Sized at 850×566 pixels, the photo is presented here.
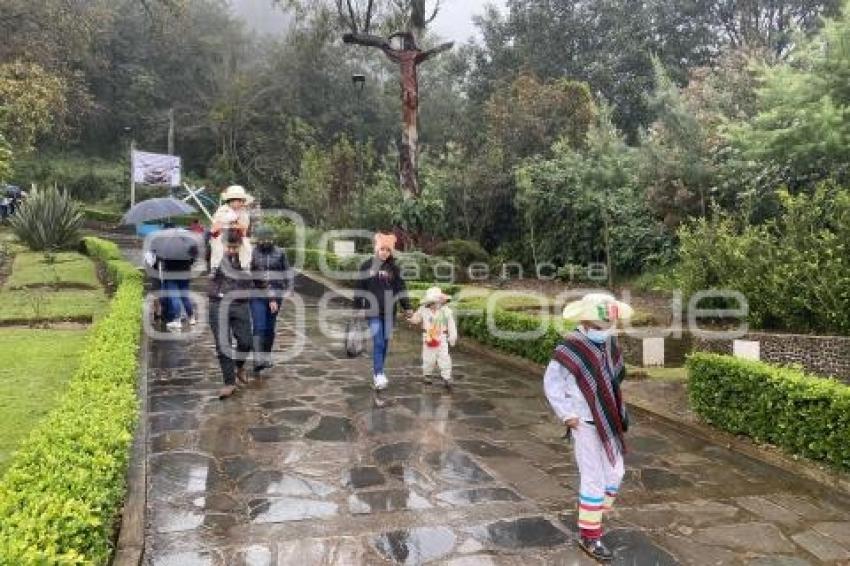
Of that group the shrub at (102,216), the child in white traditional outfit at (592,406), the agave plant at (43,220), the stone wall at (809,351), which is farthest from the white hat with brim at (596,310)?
the shrub at (102,216)

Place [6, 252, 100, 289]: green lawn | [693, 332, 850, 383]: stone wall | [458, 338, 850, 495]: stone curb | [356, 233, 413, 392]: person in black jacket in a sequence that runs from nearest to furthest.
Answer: [458, 338, 850, 495]: stone curb → [356, 233, 413, 392]: person in black jacket → [693, 332, 850, 383]: stone wall → [6, 252, 100, 289]: green lawn

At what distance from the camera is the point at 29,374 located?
7.87 m

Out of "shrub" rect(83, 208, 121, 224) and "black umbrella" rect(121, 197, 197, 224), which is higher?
"shrub" rect(83, 208, 121, 224)

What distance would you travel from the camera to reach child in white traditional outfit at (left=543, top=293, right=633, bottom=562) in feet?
13.6

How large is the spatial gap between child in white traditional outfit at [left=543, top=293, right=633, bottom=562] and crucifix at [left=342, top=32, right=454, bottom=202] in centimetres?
1481

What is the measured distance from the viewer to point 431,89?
142ft

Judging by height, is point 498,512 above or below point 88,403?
Answer: below

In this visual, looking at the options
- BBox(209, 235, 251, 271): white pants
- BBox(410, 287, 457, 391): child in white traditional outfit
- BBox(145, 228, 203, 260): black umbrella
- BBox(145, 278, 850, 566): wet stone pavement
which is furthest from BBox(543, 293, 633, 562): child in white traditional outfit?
BBox(145, 228, 203, 260): black umbrella

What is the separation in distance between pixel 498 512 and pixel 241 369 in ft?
13.3

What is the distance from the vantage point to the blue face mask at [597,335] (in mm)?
4254

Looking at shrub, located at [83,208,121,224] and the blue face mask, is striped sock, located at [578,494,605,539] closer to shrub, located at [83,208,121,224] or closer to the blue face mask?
the blue face mask

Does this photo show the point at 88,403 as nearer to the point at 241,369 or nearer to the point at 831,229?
the point at 241,369

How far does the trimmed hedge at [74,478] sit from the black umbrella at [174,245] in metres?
4.48

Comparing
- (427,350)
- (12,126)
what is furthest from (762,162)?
(12,126)
